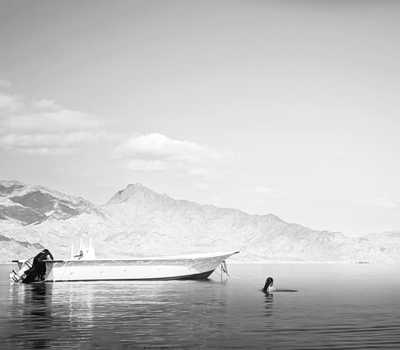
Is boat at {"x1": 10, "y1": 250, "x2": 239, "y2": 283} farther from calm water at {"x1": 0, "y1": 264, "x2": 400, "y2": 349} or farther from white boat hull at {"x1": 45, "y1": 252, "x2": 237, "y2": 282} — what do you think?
calm water at {"x1": 0, "y1": 264, "x2": 400, "y2": 349}

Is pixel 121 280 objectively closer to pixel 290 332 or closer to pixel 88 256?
pixel 88 256

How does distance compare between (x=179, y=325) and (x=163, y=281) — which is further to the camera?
(x=163, y=281)

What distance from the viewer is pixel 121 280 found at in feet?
348

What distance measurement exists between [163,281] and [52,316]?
55.9 m

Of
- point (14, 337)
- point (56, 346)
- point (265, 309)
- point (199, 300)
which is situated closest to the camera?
point (56, 346)

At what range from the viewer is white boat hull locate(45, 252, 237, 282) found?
103m

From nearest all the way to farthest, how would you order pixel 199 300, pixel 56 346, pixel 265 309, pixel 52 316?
pixel 56 346
pixel 52 316
pixel 265 309
pixel 199 300

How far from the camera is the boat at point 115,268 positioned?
103 meters

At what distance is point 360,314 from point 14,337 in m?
28.4

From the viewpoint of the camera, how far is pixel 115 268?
105 m

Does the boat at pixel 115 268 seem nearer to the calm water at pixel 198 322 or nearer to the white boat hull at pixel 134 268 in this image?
the white boat hull at pixel 134 268

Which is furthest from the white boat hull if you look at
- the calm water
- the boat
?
the calm water

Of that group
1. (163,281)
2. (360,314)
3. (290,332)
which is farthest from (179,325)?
(163,281)

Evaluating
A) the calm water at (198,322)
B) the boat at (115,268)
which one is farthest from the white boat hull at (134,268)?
the calm water at (198,322)
